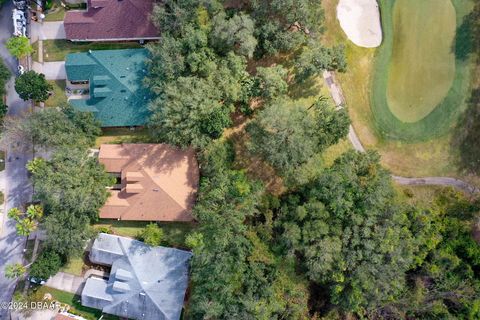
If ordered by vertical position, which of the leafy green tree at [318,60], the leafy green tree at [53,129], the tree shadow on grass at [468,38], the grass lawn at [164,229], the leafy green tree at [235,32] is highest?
the tree shadow on grass at [468,38]

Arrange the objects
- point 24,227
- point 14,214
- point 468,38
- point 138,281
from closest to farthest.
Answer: point 24,227
point 14,214
point 138,281
point 468,38

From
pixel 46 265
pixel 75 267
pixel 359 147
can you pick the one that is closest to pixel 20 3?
pixel 46 265

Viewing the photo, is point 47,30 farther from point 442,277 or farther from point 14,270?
point 442,277

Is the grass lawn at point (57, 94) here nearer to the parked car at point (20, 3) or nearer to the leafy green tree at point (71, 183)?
the leafy green tree at point (71, 183)

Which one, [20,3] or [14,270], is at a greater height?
[20,3]

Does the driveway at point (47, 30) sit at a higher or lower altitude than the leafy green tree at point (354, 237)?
higher

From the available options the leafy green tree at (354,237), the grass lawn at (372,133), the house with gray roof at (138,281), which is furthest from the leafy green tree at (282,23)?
the house with gray roof at (138,281)

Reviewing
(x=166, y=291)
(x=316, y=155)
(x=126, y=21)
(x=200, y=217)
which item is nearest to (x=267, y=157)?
(x=316, y=155)
